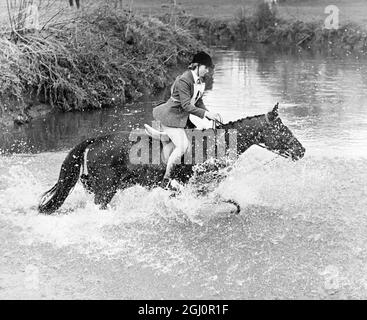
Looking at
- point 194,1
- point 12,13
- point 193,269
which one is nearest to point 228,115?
point 12,13

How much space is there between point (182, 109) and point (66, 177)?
187cm

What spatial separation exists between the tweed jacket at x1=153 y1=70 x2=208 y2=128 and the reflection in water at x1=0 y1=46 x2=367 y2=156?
15.0ft

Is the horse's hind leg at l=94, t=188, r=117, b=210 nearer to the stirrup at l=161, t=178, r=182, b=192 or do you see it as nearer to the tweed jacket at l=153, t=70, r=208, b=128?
the stirrup at l=161, t=178, r=182, b=192

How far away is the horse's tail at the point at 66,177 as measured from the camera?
28.3 ft

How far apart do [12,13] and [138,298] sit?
13.0m

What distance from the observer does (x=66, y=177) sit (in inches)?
341

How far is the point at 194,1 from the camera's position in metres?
45.0

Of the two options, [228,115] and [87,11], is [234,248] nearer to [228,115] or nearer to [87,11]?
[228,115]

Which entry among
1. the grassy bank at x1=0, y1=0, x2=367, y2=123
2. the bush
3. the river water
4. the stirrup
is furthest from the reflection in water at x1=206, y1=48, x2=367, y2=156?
the stirrup

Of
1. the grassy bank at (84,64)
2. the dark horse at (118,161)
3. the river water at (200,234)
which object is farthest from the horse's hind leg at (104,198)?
the grassy bank at (84,64)

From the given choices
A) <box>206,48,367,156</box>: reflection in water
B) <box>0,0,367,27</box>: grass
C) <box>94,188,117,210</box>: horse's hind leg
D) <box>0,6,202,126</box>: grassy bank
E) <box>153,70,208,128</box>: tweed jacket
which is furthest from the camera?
<box>0,0,367,27</box>: grass

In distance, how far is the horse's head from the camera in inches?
340

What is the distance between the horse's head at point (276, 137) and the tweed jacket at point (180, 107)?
914 millimetres

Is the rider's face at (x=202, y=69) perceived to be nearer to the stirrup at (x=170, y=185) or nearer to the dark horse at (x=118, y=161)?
the dark horse at (x=118, y=161)
